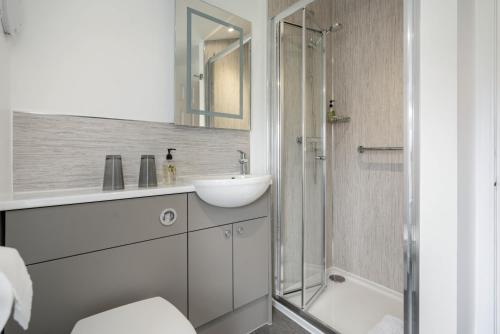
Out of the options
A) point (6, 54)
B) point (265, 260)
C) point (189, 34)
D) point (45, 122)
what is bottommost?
point (265, 260)

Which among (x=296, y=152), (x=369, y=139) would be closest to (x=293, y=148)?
(x=296, y=152)

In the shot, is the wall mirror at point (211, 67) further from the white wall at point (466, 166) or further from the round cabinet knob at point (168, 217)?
the white wall at point (466, 166)

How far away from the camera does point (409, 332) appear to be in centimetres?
103

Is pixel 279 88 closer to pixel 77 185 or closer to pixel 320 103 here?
pixel 320 103

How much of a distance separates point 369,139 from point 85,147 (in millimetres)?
1969

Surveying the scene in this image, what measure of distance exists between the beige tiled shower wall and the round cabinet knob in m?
1.60

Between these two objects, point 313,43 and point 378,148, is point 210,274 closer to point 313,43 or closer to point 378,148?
point 378,148

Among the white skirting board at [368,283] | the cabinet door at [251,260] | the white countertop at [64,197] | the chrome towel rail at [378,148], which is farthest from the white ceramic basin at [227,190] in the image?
the white skirting board at [368,283]

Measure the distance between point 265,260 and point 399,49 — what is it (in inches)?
70.9

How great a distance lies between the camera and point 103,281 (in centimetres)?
95

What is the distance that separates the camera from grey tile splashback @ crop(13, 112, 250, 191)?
42.2 inches

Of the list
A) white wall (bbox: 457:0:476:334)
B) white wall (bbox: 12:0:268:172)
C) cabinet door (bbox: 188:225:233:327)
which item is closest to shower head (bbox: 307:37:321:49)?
white wall (bbox: 12:0:268:172)

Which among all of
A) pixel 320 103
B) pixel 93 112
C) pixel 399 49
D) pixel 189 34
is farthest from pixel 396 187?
pixel 93 112

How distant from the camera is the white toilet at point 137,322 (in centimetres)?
73
